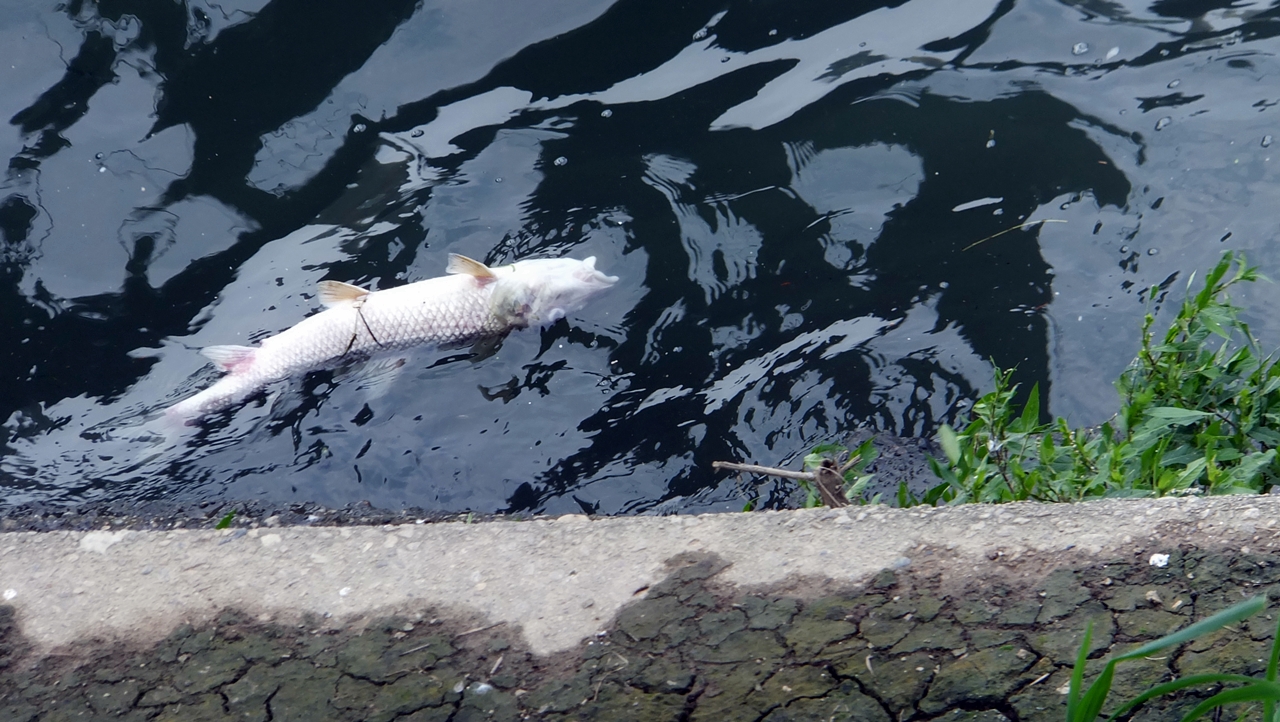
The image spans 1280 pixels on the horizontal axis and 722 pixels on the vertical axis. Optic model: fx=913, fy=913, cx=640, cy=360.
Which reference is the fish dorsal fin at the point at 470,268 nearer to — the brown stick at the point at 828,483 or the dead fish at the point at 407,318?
the dead fish at the point at 407,318

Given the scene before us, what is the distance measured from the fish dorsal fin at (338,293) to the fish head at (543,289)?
2.13ft

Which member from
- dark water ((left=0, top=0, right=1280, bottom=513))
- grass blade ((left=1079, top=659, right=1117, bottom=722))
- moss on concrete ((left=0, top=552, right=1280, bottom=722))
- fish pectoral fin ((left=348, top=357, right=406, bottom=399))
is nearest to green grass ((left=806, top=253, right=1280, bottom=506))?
moss on concrete ((left=0, top=552, right=1280, bottom=722))

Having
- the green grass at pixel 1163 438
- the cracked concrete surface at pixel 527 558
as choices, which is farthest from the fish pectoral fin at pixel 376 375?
the green grass at pixel 1163 438

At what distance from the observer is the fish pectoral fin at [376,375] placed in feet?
15.0

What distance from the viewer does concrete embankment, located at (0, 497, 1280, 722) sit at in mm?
2254

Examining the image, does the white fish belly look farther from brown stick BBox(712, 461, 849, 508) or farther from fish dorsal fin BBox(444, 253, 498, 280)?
brown stick BBox(712, 461, 849, 508)

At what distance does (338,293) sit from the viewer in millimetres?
4371

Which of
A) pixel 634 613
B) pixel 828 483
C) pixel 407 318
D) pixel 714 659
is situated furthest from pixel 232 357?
pixel 714 659

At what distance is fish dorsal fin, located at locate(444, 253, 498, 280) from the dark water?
15.8 inches

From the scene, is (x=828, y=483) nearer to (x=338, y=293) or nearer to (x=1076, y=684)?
(x=1076, y=684)

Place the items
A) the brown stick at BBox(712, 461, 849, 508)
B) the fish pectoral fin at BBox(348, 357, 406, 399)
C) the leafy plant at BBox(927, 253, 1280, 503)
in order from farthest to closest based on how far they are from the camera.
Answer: the fish pectoral fin at BBox(348, 357, 406, 399), the brown stick at BBox(712, 461, 849, 508), the leafy plant at BBox(927, 253, 1280, 503)

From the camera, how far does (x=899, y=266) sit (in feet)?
15.5

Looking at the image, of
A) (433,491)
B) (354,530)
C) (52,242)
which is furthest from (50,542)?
(52,242)

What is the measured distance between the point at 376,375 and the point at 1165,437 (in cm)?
344
